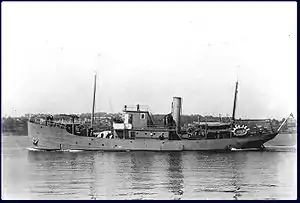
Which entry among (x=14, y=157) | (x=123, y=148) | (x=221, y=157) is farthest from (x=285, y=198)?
(x=123, y=148)

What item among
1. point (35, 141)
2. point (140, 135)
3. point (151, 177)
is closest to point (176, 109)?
point (140, 135)

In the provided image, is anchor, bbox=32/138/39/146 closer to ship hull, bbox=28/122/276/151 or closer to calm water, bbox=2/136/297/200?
ship hull, bbox=28/122/276/151

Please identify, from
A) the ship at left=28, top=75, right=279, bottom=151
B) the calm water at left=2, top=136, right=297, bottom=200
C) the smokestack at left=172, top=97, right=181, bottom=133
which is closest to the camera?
the calm water at left=2, top=136, right=297, bottom=200

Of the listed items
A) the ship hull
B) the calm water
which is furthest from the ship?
the calm water

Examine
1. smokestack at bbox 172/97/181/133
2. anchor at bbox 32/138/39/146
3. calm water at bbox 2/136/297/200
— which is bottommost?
anchor at bbox 32/138/39/146

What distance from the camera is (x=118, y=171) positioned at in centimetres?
2738

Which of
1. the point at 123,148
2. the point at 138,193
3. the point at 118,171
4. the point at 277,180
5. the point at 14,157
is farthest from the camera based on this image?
the point at 123,148

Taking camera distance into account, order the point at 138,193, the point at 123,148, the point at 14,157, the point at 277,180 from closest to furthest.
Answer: the point at 138,193, the point at 277,180, the point at 14,157, the point at 123,148

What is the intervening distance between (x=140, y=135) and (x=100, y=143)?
3091 mm

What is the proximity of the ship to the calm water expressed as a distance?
368 cm

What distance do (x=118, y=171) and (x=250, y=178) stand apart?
6.90 meters

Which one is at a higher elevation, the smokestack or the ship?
the smokestack

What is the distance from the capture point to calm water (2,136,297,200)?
19.7 m

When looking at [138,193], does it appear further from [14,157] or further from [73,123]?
[73,123]
